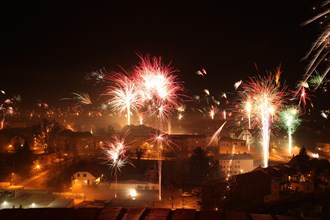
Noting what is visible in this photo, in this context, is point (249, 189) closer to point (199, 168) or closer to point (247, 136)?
point (199, 168)

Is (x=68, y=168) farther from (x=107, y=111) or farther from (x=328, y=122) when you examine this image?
(x=107, y=111)

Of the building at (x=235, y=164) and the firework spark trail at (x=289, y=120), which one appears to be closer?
the building at (x=235, y=164)

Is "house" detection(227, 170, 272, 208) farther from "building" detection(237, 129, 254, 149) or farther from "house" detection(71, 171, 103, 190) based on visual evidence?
"building" detection(237, 129, 254, 149)

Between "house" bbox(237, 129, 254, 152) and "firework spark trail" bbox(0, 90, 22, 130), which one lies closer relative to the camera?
"house" bbox(237, 129, 254, 152)

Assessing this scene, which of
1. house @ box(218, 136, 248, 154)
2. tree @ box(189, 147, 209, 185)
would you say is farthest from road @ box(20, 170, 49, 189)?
house @ box(218, 136, 248, 154)

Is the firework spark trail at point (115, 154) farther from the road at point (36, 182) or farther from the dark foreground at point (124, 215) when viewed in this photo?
the dark foreground at point (124, 215)

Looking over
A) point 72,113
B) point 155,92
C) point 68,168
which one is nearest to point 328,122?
point 155,92

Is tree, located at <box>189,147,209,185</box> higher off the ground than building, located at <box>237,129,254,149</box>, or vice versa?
building, located at <box>237,129,254,149</box>

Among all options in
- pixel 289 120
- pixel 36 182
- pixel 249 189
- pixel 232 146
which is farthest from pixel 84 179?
pixel 289 120

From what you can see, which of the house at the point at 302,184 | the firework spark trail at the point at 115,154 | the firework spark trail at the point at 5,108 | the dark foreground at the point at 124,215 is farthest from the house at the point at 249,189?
the firework spark trail at the point at 5,108
